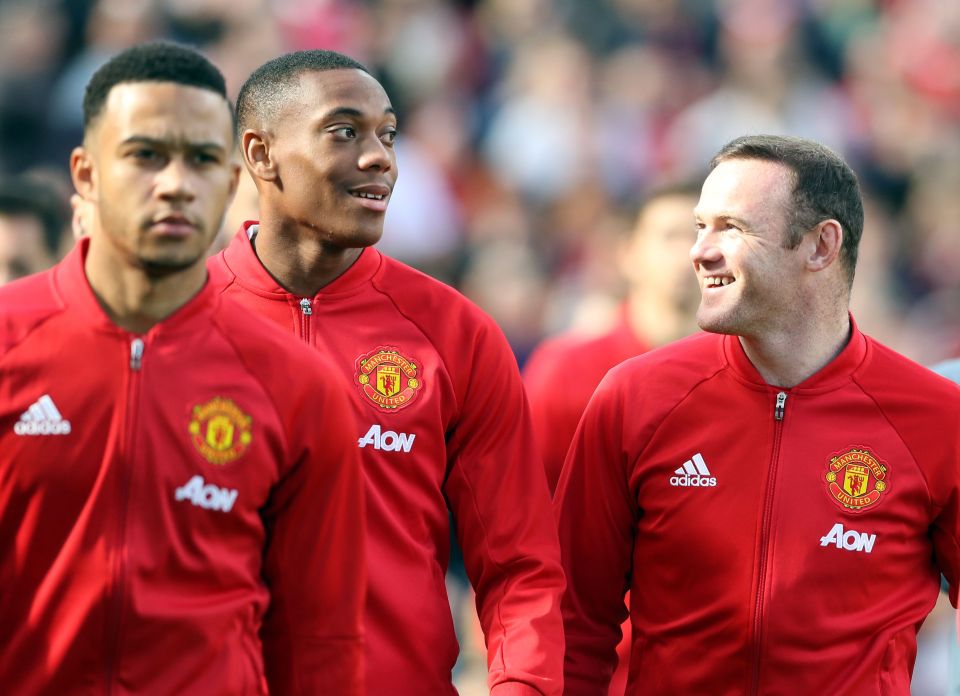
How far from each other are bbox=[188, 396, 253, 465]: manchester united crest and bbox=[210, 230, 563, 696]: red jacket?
0.77m

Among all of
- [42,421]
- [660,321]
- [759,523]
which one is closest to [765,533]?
[759,523]

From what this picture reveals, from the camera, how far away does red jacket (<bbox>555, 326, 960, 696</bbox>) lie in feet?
15.1

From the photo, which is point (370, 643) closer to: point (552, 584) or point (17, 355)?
point (552, 584)

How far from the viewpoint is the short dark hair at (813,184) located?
192 inches

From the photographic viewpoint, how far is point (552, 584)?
15.3ft

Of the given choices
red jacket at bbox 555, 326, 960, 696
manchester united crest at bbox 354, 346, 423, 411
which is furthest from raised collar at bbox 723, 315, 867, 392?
manchester united crest at bbox 354, 346, 423, 411

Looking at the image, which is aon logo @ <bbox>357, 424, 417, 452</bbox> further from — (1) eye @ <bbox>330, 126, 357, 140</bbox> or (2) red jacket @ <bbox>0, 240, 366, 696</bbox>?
(1) eye @ <bbox>330, 126, 357, 140</bbox>

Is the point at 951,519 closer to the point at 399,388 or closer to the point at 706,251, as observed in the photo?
the point at 706,251

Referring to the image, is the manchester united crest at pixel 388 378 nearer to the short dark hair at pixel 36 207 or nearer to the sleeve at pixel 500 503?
the sleeve at pixel 500 503

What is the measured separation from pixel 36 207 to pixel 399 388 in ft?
9.12

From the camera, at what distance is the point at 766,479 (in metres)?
4.70

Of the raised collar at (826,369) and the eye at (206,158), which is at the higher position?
the eye at (206,158)

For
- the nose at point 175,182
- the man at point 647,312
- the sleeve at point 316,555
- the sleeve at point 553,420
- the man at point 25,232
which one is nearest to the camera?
the nose at point 175,182

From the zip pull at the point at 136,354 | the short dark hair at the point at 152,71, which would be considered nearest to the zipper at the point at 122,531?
the zip pull at the point at 136,354
